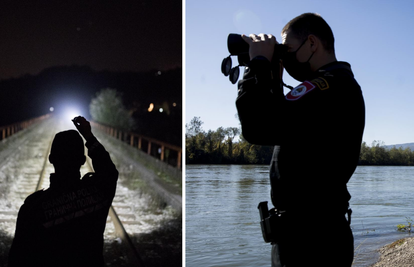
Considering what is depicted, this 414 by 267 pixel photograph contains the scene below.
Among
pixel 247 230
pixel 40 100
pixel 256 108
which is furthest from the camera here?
pixel 247 230

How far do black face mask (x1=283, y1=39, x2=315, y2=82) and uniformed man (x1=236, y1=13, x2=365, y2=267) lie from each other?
0.33 feet

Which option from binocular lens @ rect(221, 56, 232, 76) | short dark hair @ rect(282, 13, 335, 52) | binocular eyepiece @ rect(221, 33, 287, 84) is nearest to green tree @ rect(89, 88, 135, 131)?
binocular lens @ rect(221, 56, 232, 76)

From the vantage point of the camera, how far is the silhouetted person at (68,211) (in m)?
1.51

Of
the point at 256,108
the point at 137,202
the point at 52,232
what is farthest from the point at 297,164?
the point at 137,202

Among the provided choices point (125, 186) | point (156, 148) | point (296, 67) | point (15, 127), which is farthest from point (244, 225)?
point (296, 67)

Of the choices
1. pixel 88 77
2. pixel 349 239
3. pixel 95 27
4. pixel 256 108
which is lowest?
pixel 349 239

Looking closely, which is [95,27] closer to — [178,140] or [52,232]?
[178,140]

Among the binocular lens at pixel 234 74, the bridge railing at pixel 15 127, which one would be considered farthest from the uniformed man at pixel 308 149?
the bridge railing at pixel 15 127

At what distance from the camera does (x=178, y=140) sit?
3426mm

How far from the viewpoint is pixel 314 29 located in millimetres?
1046

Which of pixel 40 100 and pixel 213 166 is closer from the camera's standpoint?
pixel 40 100

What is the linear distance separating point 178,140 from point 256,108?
2.56m

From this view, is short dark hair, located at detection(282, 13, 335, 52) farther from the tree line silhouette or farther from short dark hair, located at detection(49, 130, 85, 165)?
the tree line silhouette

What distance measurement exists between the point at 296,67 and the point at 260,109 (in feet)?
0.84
